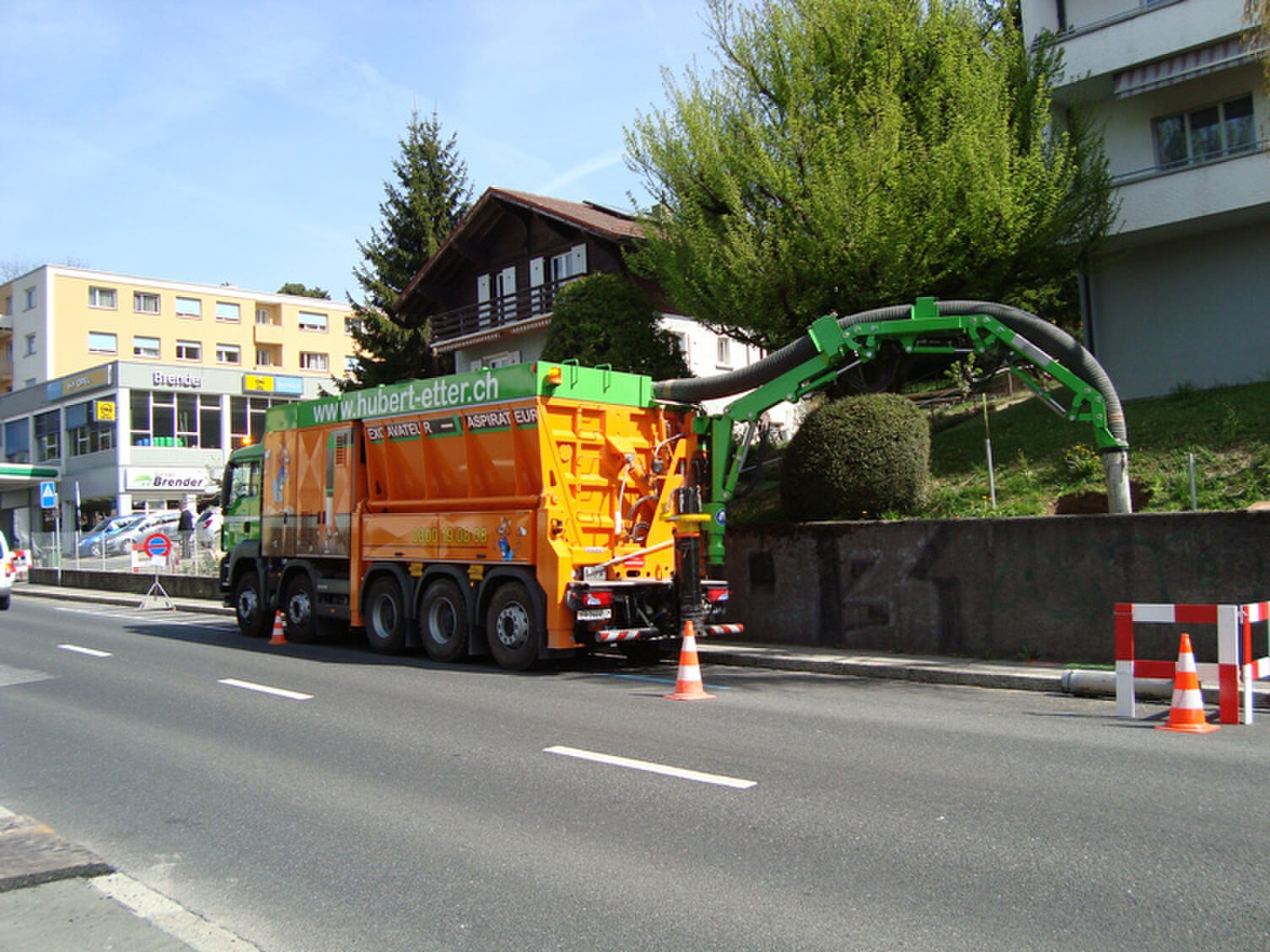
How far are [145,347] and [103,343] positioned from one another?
2.36 meters

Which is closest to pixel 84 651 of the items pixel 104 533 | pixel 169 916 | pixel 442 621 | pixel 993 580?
pixel 442 621

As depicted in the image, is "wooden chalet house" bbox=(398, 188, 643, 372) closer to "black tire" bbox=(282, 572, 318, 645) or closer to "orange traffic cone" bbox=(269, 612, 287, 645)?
"black tire" bbox=(282, 572, 318, 645)

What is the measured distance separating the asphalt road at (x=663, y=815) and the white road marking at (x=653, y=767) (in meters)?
0.03

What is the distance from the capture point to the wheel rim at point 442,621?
13.2 m

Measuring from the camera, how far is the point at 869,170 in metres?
15.6

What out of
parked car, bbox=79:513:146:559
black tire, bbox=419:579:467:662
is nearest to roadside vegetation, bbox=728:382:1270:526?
black tire, bbox=419:579:467:662

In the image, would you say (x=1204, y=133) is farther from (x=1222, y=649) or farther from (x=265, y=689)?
(x=265, y=689)

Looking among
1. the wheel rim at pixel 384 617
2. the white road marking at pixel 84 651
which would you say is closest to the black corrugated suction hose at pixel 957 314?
the wheel rim at pixel 384 617

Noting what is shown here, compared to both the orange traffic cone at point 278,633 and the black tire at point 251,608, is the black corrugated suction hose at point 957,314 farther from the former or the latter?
the black tire at point 251,608

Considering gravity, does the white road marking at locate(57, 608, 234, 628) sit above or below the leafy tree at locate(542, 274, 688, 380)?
below

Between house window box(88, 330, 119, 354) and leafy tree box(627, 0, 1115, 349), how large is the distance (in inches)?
2093

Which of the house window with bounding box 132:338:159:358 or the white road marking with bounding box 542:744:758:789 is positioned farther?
the house window with bounding box 132:338:159:358

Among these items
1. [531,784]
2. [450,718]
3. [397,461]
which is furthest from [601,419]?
[531,784]

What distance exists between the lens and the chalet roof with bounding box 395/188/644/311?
2953 centimetres
